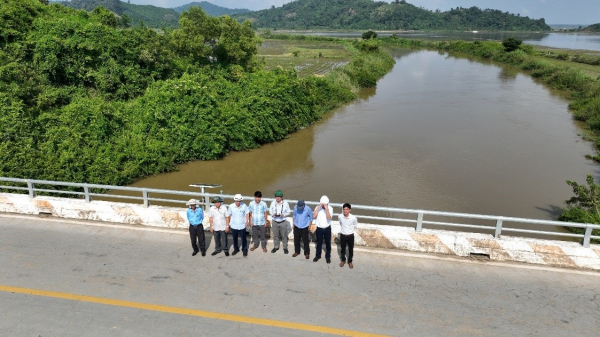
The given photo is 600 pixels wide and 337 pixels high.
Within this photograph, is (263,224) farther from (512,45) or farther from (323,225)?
(512,45)

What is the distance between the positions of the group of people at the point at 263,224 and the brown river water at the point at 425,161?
774 centimetres

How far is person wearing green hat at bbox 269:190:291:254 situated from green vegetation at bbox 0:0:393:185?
10.9 metres

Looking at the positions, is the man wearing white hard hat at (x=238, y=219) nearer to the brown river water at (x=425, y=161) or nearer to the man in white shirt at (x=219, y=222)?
the man in white shirt at (x=219, y=222)

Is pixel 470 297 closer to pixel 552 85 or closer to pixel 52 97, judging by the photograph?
pixel 52 97

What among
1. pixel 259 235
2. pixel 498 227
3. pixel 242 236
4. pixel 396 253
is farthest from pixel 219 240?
pixel 498 227

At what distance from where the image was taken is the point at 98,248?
28.3ft

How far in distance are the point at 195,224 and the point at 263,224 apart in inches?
55.2

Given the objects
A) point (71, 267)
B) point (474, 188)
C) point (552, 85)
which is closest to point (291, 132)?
point (474, 188)

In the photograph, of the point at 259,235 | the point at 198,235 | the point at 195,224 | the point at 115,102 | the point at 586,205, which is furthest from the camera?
the point at 115,102

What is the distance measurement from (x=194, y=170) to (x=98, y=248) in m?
10.6

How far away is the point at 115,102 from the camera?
21.8 m

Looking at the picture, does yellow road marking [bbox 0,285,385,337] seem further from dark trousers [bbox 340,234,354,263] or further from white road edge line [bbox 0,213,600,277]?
white road edge line [bbox 0,213,600,277]

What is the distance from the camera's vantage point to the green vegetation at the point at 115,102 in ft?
54.3

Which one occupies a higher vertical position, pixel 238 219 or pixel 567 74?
pixel 567 74
